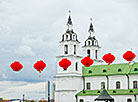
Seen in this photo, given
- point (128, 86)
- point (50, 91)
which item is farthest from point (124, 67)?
point (50, 91)

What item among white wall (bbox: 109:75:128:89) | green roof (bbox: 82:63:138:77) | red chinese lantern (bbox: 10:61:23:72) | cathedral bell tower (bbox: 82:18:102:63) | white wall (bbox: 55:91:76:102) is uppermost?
cathedral bell tower (bbox: 82:18:102:63)

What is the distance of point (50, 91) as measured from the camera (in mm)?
71875

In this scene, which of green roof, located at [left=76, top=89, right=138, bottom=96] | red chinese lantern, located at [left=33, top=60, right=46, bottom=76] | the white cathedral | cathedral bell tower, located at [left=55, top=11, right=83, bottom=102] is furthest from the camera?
cathedral bell tower, located at [left=55, top=11, right=83, bottom=102]

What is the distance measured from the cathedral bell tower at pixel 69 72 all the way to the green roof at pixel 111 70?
175 centimetres

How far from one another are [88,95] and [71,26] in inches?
540

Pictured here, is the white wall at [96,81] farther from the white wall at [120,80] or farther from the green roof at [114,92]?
the white wall at [120,80]

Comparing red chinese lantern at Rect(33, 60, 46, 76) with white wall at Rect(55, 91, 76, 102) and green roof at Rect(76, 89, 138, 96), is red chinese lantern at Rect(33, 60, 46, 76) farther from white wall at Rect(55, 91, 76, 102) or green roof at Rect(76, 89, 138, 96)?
white wall at Rect(55, 91, 76, 102)

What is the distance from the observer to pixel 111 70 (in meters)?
59.5

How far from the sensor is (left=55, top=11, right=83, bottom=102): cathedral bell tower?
2330 inches

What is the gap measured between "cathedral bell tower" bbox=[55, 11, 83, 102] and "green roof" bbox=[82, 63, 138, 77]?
1755mm

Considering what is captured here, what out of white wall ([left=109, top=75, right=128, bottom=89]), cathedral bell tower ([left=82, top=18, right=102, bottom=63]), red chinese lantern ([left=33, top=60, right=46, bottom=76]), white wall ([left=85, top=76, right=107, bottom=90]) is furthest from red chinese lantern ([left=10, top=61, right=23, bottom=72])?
cathedral bell tower ([left=82, top=18, right=102, bottom=63])

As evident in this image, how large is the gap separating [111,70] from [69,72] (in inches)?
312

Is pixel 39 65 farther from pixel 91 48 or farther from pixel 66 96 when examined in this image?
pixel 91 48

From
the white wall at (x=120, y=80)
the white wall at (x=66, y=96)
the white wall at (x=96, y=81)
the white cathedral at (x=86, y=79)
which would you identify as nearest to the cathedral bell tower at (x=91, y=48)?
the white cathedral at (x=86, y=79)
